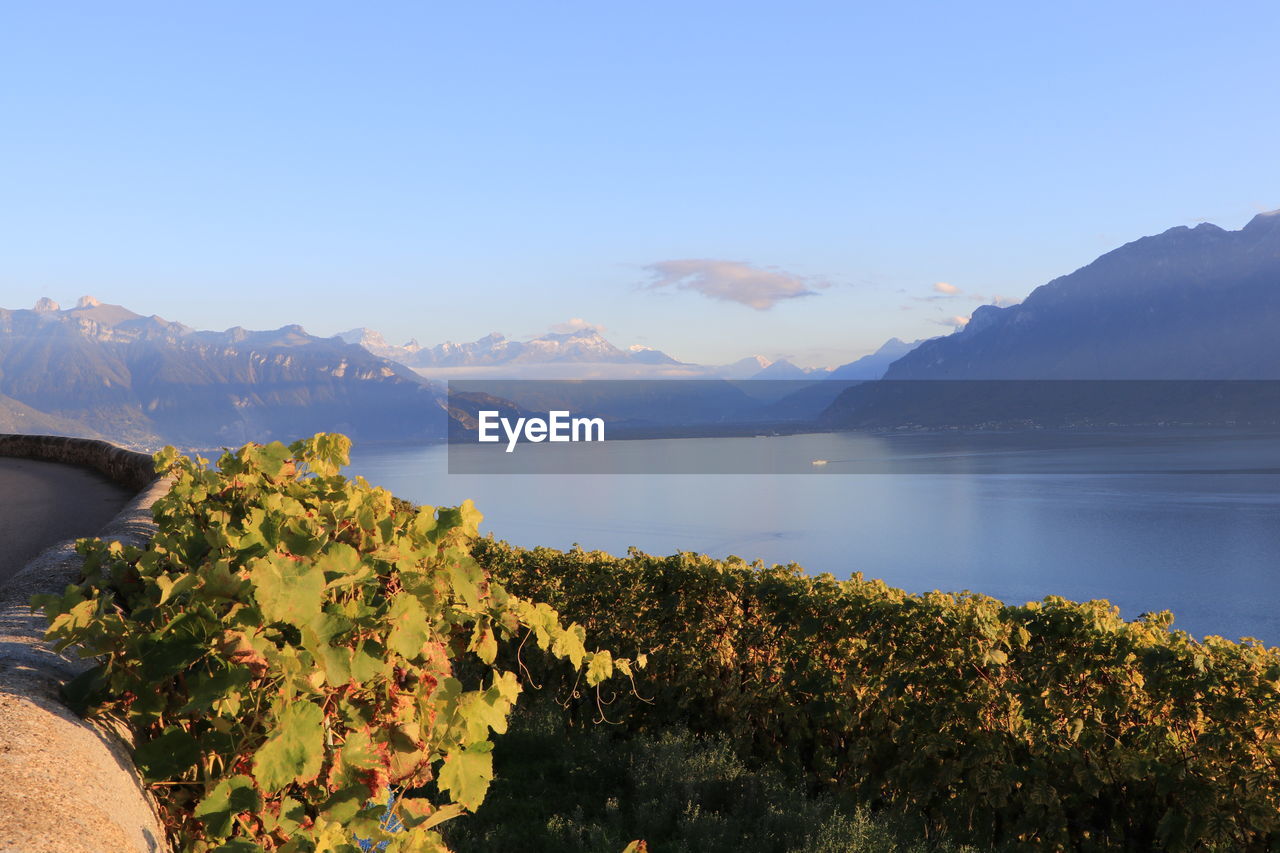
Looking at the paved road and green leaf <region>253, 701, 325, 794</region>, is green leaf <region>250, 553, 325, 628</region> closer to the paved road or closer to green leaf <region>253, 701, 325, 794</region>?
green leaf <region>253, 701, 325, 794</region>

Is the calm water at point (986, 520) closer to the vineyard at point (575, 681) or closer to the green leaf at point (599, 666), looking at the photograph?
Result: the vineyard at point (575, 681)

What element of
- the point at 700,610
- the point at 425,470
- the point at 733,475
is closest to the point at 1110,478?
the point at 733,475

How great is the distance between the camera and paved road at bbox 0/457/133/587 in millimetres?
9711

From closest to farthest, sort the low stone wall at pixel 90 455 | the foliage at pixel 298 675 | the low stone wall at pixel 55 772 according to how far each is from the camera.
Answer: the low stone wall at pixel 55 772
the foliage at pixel 298 675
the low stone wall at pixel 90 455

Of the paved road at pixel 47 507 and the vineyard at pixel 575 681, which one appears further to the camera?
the paved road at pixel 47 507

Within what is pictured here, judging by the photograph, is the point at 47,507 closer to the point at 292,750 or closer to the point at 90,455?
the point at 90,455

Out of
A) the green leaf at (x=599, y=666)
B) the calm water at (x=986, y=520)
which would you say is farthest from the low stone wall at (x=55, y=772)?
the calm water at (x=986, y=520)

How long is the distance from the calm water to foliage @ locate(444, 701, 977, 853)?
50.6 m

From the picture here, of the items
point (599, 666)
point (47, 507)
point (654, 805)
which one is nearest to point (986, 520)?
point (47, 507)

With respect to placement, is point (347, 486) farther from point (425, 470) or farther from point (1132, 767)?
point (425, 470)

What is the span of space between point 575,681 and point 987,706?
3.16 m

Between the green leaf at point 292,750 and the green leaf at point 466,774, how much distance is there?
1.62ft

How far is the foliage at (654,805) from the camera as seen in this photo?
19.1 ft

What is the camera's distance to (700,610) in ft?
26.9
